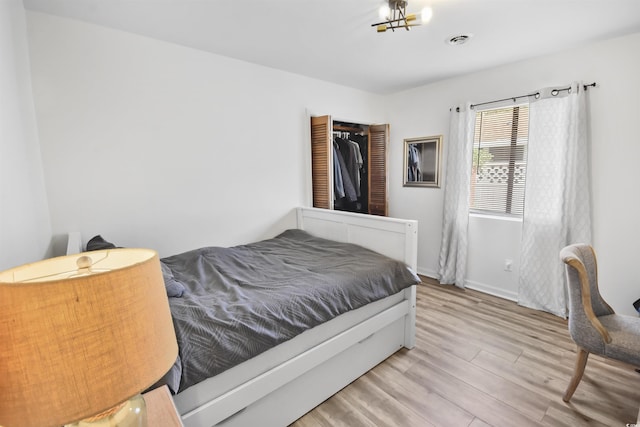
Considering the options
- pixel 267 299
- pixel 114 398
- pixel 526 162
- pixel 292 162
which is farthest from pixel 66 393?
pixel 526 162

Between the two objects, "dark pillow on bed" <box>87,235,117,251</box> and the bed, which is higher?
"dark pillow on bed" <box>87,235,117,251</box>

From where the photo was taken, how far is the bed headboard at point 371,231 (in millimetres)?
2174

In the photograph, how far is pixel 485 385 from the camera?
190 cm

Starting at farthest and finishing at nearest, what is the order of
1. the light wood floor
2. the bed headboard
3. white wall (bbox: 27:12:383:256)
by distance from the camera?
the bed headboard < white wall (bbox: 27:12:383:256) < the light wood floor

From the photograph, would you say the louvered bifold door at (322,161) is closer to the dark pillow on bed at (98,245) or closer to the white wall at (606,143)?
the white wall at (606,143)

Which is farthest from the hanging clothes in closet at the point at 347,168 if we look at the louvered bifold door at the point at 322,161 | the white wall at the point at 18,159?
the white wall at the point at 18,159

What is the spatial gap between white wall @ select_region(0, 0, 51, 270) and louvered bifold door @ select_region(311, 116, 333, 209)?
2320 mm

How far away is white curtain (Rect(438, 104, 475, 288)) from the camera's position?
3236 mm

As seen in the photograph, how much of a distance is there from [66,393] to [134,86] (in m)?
2.37

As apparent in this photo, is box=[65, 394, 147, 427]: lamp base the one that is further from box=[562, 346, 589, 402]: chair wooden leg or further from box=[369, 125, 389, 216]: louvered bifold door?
box=[369, 125, 389, 216]: louvered bifold door

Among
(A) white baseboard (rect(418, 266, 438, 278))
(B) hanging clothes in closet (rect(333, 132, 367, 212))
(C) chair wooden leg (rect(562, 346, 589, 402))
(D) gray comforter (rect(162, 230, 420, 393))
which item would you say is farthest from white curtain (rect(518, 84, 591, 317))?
(B) hanging clothes in closet (rect(333, 132, 367, 212))

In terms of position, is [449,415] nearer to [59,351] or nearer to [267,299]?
[267,299]

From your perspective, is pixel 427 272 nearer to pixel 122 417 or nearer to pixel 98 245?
pixel 98 245

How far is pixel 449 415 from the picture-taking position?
1.67 m
